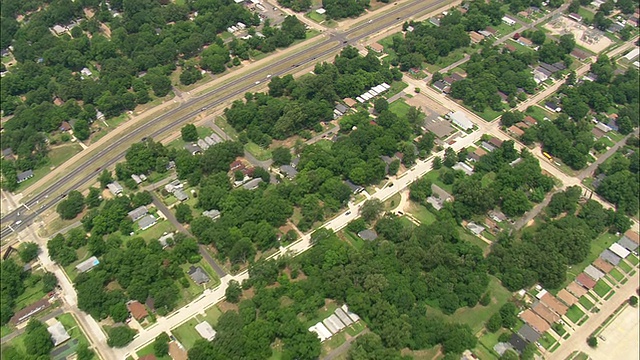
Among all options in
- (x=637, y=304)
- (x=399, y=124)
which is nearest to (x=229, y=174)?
(x=399, y=124)

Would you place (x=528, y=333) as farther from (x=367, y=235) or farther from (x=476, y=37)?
(x=476, y=37)

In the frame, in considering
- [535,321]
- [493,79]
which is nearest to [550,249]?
[535,321]

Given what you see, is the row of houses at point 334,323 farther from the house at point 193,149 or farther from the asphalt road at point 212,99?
the asphalt road at point 212,99

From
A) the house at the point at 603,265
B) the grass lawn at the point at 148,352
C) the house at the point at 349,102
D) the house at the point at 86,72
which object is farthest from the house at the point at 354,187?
the house at the point at 86,72

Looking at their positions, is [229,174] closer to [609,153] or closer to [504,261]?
[504,261]

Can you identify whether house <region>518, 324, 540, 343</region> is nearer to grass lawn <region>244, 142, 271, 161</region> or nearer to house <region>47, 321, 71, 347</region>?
grass lawn <region>244, 142, 271, 161</region>

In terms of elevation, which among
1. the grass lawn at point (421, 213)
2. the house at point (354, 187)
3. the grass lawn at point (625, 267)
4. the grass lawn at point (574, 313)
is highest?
the house at point (354, 187)
